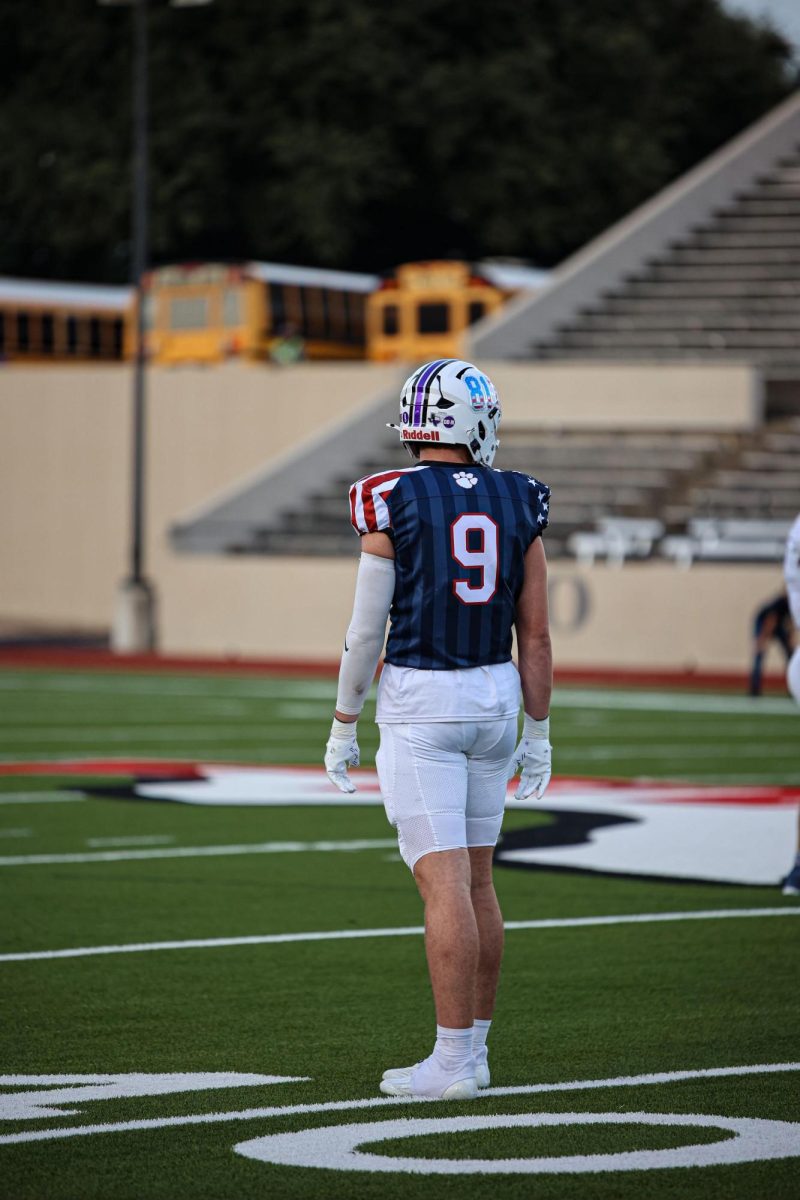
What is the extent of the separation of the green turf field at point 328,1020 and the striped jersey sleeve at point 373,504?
153 cm

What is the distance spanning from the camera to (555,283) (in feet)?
121

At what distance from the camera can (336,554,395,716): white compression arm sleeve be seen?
6180 millimetres

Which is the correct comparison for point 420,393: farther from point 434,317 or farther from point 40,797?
point 434,317

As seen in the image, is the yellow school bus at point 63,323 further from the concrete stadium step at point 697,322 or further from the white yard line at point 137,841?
the white yard line at point 137,841

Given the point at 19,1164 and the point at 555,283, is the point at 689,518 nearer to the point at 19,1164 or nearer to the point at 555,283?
the point at 555,283

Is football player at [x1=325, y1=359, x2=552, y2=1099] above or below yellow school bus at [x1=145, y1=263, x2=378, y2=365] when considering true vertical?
below

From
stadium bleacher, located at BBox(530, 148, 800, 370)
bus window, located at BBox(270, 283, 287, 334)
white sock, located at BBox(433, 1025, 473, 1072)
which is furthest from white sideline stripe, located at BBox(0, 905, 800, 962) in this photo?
bus window, located at BBox(270, 283, 287, 334)

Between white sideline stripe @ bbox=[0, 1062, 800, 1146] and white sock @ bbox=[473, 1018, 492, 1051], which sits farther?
white sock @ bbox=[473, 1018, 492, 1051]

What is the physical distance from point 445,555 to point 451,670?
0.32 meters

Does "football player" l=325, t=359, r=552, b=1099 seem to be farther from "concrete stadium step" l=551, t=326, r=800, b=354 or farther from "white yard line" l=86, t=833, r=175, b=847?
"concrete stadium step" l=551, t=326, r=800, b=354

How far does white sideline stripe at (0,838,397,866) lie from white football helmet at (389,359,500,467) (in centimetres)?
496

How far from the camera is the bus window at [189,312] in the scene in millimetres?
41469

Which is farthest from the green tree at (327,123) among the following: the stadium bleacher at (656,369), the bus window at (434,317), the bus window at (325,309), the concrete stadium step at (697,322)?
the concrete stadium step at (697,322)

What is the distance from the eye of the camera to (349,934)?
8820 millimetres
